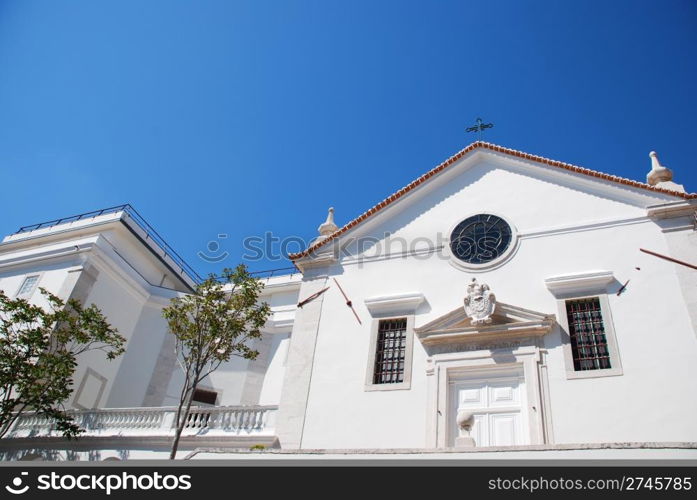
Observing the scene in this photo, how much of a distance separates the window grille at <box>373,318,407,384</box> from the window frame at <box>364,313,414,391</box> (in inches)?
3.6

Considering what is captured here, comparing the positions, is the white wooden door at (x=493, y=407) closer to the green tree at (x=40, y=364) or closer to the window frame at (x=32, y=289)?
the green tree at (x=40, y=364)

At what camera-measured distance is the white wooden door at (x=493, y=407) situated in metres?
14.2

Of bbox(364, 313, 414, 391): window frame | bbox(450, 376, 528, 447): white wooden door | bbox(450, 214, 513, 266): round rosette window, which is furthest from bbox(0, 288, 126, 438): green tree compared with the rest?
bbox(450, 214, 513, 266): round rosette window

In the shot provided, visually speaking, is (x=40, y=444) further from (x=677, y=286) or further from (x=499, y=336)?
(x=677, y=286)

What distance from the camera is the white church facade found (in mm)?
13531

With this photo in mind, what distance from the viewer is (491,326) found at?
15445 mm

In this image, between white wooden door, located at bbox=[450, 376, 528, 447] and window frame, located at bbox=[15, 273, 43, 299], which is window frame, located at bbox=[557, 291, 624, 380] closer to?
white wooden door, located at bbox=[450, 376, 528, 447]

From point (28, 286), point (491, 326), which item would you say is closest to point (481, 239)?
point (491, 326)

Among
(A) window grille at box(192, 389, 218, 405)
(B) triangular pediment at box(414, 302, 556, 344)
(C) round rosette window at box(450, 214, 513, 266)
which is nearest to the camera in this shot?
(B) triangular pediment at box(414, 302, 556, 344)

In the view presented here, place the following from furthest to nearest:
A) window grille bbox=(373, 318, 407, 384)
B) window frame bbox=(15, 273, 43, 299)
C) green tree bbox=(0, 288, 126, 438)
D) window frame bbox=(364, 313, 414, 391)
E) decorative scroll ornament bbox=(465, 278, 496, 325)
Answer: window frame bbox=(15, 273, 43, 299) < green tree bbox=(0, 288, 126, 438) < window grille bbox=(373, 318, 407, 384) < window frame bbox=(364, 313, 414, 391) < decorative scroll ornament bbox=(465, 278, 496, 325)
